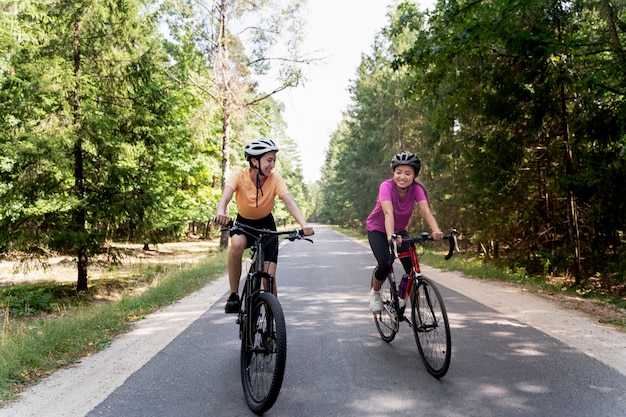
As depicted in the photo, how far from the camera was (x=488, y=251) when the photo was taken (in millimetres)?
15445

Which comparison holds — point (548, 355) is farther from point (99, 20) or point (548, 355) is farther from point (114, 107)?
point (99, 20)

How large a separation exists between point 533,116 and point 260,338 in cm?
881

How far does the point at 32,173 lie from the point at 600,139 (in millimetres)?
12331

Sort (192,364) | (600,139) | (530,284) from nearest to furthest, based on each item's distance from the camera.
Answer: (192,364)
(600,139)
(530,284)

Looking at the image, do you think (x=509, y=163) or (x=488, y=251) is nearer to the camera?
(x=509, y=163)

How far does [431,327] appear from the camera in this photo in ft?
12.3

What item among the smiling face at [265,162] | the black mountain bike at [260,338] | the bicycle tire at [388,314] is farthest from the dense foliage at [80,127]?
the bicycle tire at [388,314]

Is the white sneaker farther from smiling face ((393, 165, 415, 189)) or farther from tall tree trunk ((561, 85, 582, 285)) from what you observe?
tall tree trunk ((561, 85, 582, 285))

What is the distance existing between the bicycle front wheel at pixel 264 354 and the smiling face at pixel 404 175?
76.8 inches

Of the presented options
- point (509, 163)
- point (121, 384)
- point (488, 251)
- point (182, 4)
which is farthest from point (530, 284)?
point (182, 4)

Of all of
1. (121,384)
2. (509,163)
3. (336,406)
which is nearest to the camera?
(336,406)

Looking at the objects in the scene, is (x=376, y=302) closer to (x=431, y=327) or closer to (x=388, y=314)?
(x=388, y=314)

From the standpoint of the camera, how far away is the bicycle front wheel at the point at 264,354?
2840 mm

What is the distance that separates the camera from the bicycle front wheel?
9.32 feet
